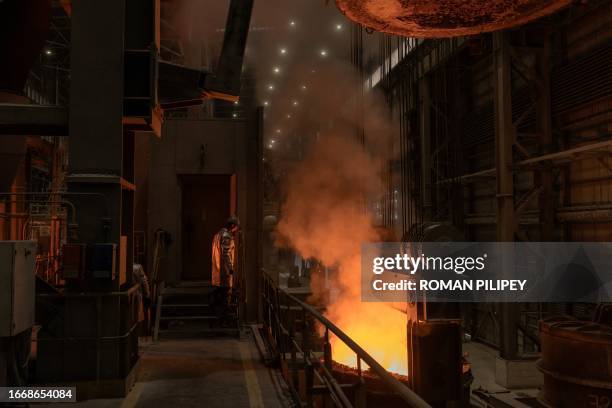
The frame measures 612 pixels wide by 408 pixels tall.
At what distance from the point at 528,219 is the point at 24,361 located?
10629 mm

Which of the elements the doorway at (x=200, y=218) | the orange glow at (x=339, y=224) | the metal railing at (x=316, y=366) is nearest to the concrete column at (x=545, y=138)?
the orange glow at (x=339, y=224)

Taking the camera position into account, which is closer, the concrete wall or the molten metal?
the molten metal

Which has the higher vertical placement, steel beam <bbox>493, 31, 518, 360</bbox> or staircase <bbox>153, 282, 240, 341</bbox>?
steel beam <bbox>493, 31, 518, 360</bbox>

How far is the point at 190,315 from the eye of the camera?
33.0 feet

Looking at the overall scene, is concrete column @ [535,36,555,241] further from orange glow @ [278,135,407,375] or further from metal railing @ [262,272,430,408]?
metal railing @ [262,272,430,408]

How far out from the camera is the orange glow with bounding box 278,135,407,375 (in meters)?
14.0

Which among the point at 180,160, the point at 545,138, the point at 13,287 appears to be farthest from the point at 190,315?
the point at 545,138

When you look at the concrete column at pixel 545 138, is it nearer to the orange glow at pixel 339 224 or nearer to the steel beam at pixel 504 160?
the steel beam at pixel 504 160

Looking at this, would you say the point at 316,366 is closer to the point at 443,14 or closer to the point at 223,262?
the point at 443,14

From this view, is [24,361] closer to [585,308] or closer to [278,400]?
[278,400]

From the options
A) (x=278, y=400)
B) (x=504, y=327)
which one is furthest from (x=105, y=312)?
(x=504, y=327)

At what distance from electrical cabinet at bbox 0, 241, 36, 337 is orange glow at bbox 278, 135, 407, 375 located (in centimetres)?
921

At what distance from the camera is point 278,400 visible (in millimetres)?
5539

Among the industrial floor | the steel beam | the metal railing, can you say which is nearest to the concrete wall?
the industrial floor
